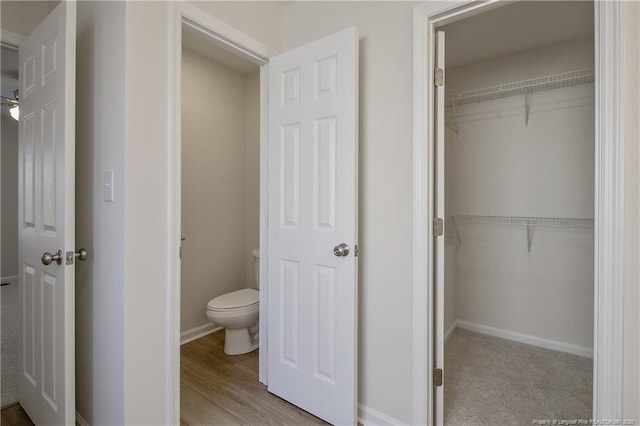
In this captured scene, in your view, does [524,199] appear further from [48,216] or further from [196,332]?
[48,216]

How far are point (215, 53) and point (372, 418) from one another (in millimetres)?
2906

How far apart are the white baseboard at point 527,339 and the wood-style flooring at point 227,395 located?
1.92m

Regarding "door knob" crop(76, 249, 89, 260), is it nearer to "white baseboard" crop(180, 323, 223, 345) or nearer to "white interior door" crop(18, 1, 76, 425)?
"white interior door" crop(18, 1, 76, 425)

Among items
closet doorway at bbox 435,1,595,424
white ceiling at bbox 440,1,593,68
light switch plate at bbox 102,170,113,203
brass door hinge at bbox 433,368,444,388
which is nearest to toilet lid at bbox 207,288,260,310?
light switch plate at bbox 102,170,113,203

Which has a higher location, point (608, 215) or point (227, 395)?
point (608, 215)

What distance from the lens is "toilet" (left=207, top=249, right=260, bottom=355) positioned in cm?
237

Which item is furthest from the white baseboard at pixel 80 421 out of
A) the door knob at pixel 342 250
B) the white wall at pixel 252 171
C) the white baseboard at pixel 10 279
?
the white baseboard at pixel 10 279

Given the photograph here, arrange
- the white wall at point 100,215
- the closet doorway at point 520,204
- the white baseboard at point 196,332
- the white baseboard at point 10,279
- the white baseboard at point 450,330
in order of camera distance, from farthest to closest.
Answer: the white baseboard at point 10,279 < the white baseboard at point 450,330 < the white baseboard at point 196,332 < the closet doorway at point 520,204 < the white wall at point 100,215

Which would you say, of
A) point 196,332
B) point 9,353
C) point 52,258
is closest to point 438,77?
point 52,258

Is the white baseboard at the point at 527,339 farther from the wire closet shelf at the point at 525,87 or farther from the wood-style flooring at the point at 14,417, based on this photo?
the wood-style flooring at the point at 14,417

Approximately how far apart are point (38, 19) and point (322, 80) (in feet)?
5.64

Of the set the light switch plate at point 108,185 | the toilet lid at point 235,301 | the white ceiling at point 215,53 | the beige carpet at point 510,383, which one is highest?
the white ceiling at point 215,53

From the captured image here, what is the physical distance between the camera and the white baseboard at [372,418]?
5.44ft

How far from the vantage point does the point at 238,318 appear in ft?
7.82
